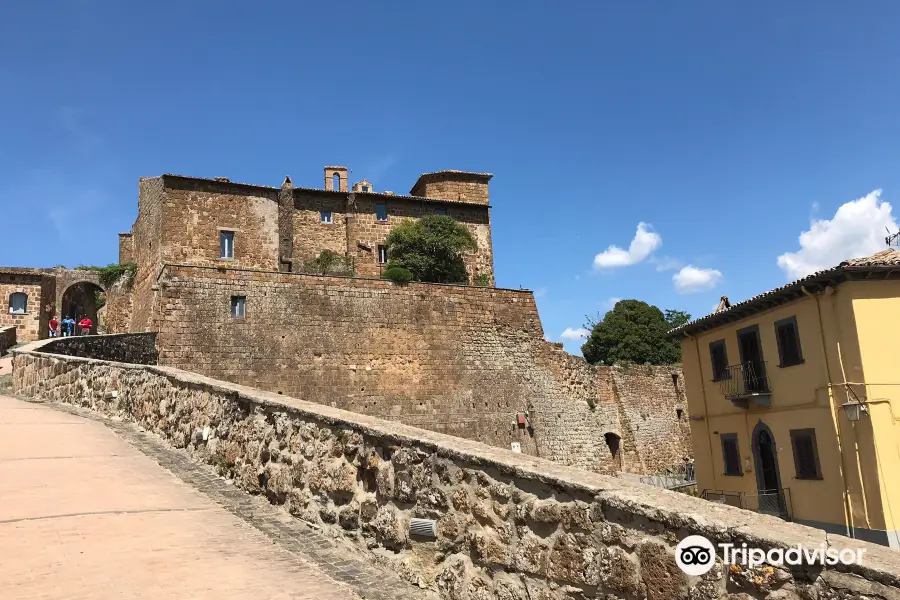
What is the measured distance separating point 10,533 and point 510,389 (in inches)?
850

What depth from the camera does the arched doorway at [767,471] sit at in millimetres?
18406

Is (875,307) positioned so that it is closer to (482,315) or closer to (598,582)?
(482,315)

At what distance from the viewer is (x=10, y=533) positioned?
Result: 449 cm

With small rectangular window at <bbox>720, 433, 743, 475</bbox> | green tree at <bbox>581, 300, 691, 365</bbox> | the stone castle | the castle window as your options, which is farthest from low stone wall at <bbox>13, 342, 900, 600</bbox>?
green tree at <bbox>581, 300, 691, 365</bbox>

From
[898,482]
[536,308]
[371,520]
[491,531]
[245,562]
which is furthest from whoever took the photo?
[536,308]

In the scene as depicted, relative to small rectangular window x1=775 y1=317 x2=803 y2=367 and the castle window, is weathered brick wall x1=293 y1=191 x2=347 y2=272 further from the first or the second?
small rectangular window x1=775 y1=317 x2=803 y2=367

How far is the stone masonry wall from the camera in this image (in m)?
20.5

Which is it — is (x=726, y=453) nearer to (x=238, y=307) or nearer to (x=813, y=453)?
(x=813, y=453)

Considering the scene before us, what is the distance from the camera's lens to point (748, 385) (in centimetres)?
1981

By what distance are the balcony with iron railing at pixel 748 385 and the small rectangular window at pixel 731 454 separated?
1.39 meters

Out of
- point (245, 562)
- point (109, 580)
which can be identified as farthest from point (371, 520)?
point (109, 580)

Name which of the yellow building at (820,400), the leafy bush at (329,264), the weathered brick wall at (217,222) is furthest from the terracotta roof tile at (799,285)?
the weathered brick wall at (217,222)

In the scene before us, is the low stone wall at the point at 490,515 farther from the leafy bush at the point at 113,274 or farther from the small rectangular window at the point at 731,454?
the leafy bush at the point at 113,274

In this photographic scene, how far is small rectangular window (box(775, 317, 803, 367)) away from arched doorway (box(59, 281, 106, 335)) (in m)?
31.2
